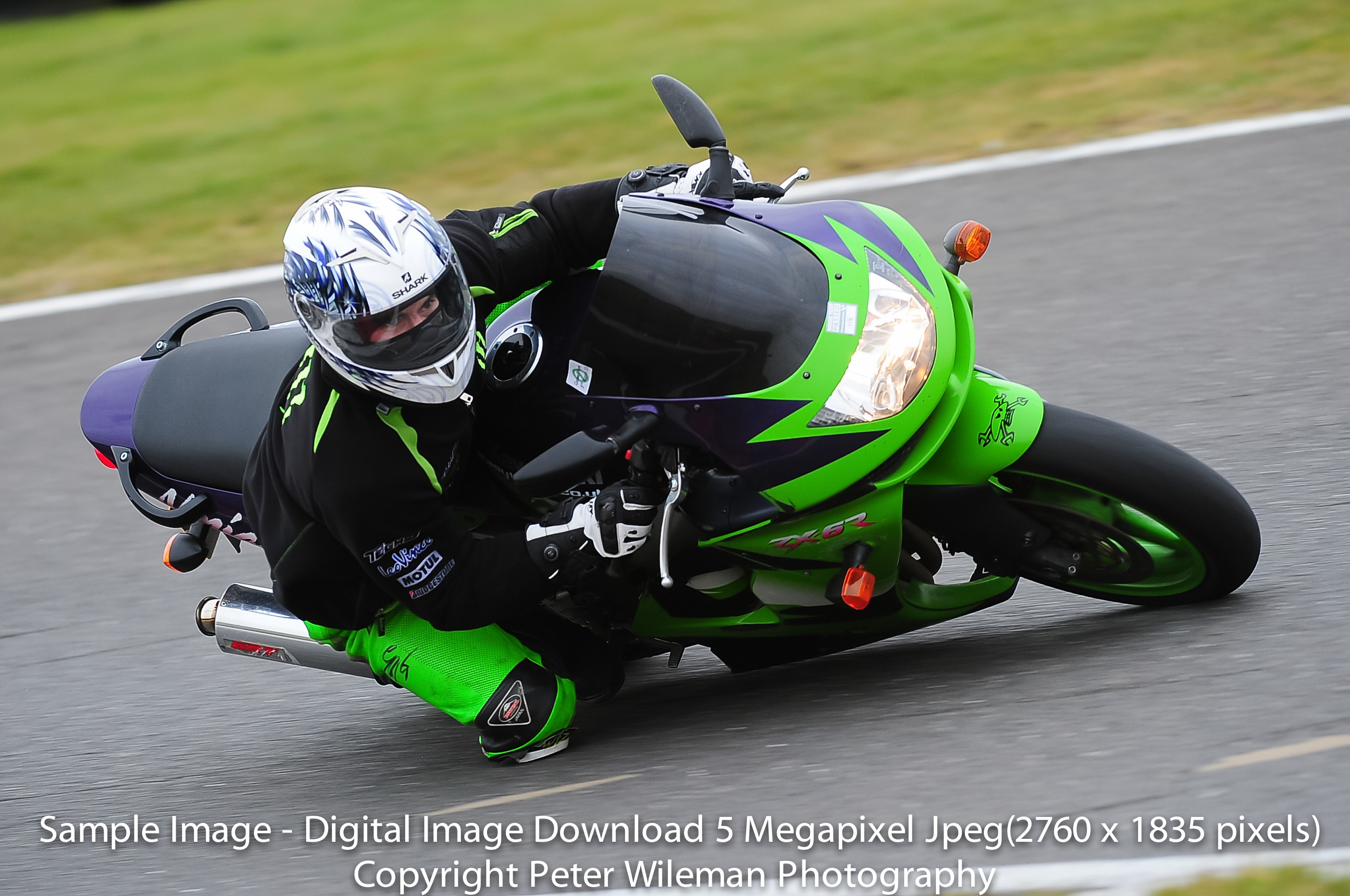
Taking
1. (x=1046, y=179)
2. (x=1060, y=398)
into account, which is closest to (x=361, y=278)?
(x=1060, y=398)

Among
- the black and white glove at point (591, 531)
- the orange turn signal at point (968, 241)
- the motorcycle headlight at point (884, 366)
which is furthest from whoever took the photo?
the orange turn signal at point (968, 241)

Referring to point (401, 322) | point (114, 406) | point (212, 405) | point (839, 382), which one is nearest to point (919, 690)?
point (839, 382)

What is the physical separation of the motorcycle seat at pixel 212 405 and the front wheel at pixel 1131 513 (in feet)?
5.98

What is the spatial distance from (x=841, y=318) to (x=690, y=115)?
666 millimetres

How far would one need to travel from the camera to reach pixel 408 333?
3.07 meters

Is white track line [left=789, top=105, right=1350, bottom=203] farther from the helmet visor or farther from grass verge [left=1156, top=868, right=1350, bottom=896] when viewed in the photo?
grass verge [left=1156, top=868, right=1350, bottom=896]

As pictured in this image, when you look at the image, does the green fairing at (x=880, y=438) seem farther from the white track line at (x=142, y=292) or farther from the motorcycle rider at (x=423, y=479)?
the white track line at (x=142, y=292)

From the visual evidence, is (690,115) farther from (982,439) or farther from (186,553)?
(186,553)

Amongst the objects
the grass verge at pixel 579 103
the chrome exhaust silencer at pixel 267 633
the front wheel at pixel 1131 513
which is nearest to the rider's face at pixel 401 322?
the chrome exhaust silencer at pixel 267 633

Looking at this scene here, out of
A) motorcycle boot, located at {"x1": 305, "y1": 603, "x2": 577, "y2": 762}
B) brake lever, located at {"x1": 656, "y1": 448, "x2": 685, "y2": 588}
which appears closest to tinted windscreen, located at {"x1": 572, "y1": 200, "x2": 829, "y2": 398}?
brake lever, located at {"x1": 656, "y1": 448, "x2": 685, "y2": 588}

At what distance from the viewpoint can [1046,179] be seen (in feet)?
21.8

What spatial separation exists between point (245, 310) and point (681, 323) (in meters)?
1.52

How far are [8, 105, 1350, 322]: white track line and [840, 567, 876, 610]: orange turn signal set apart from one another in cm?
394

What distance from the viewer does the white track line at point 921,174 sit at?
6805 millimetres
